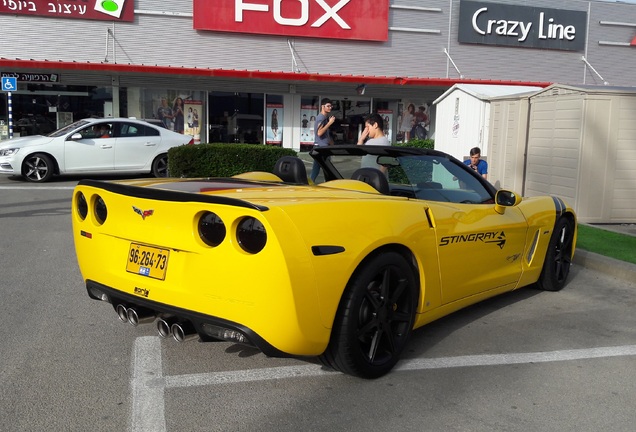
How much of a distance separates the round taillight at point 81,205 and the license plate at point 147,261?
64cm

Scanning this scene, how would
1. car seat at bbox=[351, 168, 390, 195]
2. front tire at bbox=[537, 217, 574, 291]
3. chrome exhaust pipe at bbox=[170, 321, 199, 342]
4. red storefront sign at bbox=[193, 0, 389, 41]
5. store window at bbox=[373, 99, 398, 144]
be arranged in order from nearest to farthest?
chrome exhaust pipe at bbox=[170, 321, 199, 342], car seat at bbox=[351, 168, 390, 195], front tire at bbox=[537, 217, 574, 291], red storefront sign at bbox=[193, 0, 389, 41], store window at bbox=[373, 99, 398, 144]

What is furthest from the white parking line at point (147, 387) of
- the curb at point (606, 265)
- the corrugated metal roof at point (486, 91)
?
the corrugated metal roof at point (486, 91)

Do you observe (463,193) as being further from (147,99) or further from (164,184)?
(147,99)

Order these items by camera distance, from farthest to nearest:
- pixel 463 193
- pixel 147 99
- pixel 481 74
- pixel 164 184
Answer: pixel 481 74
pixel 147 99
pixel 463 193
pixel 164 184

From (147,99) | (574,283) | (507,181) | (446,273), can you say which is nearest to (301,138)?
(147,99)

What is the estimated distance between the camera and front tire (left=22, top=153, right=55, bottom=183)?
48.6ft

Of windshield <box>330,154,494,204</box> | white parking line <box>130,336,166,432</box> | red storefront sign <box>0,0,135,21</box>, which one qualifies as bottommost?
white parking line <box>130,336,166,432</box>

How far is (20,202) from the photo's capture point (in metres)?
11.7

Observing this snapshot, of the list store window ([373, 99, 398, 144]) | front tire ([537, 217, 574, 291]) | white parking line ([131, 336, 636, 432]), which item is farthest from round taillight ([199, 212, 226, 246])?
store window ([373, 99, 398, 144])

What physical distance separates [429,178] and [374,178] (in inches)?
28.3

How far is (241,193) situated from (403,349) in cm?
148

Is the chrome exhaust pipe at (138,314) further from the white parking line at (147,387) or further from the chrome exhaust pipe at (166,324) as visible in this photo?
the white parking line at (147,387)

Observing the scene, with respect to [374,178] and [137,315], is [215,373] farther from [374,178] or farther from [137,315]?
[374,178]

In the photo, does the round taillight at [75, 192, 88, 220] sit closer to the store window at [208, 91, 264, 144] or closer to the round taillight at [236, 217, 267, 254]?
the round taillight at [236, 217, 267, 254]
